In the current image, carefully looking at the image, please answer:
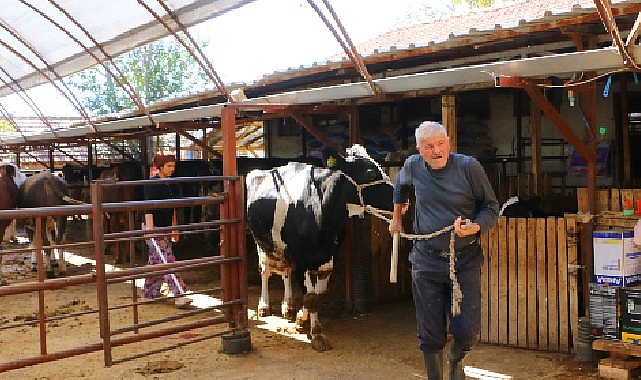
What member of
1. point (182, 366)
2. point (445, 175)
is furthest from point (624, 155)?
point (182, 366)

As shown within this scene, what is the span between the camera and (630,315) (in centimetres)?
549

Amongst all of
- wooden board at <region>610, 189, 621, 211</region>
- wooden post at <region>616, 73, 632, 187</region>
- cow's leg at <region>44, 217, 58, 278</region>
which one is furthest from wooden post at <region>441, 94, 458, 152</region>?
cow's leg at <region>44, 217, 58, 278</region>

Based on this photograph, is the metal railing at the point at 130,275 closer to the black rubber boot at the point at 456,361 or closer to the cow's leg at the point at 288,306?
the cow's leg at the point at 288,306

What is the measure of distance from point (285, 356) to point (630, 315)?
327cm

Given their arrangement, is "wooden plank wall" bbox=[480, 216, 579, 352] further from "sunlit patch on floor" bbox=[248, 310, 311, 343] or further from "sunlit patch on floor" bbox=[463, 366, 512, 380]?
"sunlit patch on floor" bbox=[248, 310, 311, 343]

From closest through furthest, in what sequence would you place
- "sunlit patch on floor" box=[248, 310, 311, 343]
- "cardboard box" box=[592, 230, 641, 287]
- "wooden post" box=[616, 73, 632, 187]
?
"cardboard box" box=[592, 230, 641, 287], "sunlit patch on floor" box=[248, 310, 311, 343], "wooden post" box=[616, 73, 632, 187]

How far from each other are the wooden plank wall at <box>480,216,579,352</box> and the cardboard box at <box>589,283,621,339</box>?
0.47m

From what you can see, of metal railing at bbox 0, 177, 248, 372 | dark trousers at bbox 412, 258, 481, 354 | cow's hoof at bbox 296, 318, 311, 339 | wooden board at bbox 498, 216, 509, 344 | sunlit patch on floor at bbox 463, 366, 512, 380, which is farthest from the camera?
cow's hoof at bbox 296, 318, 311, 339

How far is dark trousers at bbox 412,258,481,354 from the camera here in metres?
4.43

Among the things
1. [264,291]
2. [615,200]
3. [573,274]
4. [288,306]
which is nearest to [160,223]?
[264,291]

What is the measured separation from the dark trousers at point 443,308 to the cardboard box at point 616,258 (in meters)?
1.83

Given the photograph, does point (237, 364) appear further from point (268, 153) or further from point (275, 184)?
point (268, 153)

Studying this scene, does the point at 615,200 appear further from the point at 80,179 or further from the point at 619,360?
the point at 80,179

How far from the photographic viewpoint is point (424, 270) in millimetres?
4551
